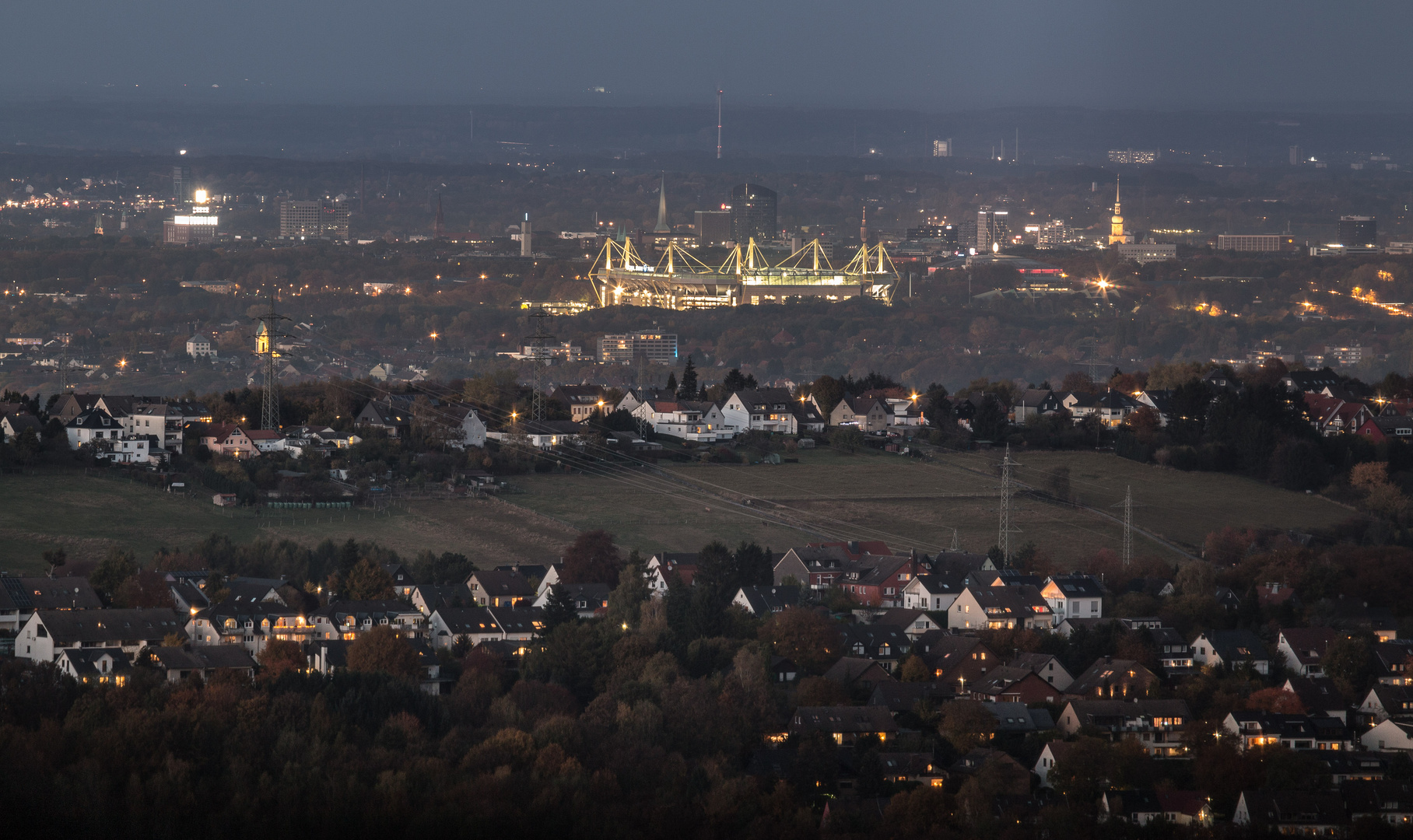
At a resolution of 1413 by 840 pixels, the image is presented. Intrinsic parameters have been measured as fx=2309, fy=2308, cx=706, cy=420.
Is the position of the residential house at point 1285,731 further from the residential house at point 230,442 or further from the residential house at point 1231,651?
the residential house at point 230,442

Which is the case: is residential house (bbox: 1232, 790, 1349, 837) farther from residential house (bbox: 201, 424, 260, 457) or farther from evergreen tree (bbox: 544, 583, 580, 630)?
residential house (bbox: 201, 424, 260, 457)

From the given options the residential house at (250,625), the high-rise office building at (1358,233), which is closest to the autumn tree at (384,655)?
the residential house at (250,625)

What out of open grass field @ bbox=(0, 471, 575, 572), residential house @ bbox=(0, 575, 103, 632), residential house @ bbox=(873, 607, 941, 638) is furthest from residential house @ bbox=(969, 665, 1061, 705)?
residential house @ bbox=(0, 575, 103, 632)

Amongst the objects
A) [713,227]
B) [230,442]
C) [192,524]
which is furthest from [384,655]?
[713,227]

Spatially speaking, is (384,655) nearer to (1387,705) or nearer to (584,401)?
(1387,705)

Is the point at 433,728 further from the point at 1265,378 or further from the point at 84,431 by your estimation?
the point at 1265,378

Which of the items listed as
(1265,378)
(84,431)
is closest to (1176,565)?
(84,431)
